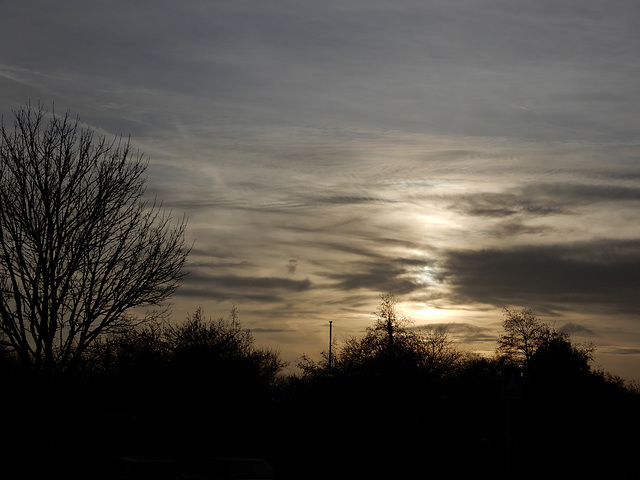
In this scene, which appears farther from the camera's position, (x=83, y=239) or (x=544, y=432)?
(x=544, y=432)

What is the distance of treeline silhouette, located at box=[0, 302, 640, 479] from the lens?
28.7m

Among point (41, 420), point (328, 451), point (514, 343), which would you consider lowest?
point (328, 451)

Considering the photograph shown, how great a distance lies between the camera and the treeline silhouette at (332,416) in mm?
28667

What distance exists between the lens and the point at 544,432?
110ft

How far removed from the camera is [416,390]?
38.6 meters

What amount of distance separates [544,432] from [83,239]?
22778mm

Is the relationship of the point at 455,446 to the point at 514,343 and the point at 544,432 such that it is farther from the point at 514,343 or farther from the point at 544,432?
the point at 514,343

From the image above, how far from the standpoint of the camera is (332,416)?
1908 inches

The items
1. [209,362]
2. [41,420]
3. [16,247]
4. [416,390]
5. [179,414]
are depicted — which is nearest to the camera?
[16,247]

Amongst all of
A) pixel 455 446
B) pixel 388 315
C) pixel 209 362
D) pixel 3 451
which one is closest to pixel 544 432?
pixel 455 446

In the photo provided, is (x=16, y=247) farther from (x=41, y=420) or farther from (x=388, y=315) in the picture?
(x=388, y=315)

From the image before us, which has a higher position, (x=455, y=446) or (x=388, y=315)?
(x=388, y=315)

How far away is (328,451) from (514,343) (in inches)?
1485

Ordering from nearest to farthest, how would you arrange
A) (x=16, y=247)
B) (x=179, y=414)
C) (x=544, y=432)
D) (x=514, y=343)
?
(x=16, y=247) → (x=544, y=432) → (x=179, y=414) → (x=514, y=343)
